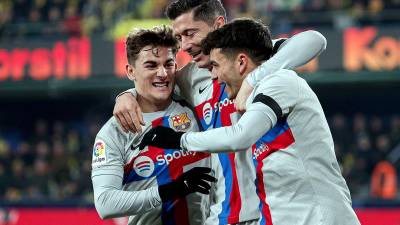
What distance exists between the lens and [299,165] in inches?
171

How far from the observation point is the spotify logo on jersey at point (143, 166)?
16.8 feet

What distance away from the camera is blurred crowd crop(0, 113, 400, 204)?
651 inches

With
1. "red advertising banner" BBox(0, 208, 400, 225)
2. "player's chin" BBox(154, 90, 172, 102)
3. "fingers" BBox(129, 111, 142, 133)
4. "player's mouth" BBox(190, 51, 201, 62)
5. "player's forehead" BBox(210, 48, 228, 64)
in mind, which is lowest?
"red advertising banner" BBox(0, 208, 400, 225)

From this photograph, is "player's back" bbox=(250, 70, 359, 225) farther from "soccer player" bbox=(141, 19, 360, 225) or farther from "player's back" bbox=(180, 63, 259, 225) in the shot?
"player's back" bbox=(180, 63, 259, 225)

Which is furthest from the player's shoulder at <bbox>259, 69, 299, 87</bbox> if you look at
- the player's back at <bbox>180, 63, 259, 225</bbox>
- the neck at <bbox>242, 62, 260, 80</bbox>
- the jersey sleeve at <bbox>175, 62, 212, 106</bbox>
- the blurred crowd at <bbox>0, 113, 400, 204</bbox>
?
the blurred crowd at <bbox>0, 113, 400, 204</bbox>

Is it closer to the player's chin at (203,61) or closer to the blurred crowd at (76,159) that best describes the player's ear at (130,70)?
the player's chin at (203,61)

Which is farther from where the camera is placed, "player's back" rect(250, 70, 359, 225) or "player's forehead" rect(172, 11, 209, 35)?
"player's forehead" rect(172, 11, 209, 35)

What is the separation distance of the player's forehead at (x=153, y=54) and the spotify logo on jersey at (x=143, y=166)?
547 mm

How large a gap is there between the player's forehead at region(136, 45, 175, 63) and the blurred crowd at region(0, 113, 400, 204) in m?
9.44

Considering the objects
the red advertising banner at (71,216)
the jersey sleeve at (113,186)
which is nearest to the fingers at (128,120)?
the jersey sleeve at (113,186)

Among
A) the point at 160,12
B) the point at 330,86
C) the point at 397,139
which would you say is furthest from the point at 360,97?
the point at 160,12

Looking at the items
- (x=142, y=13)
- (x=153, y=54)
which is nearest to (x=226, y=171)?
(x=153, y=54)

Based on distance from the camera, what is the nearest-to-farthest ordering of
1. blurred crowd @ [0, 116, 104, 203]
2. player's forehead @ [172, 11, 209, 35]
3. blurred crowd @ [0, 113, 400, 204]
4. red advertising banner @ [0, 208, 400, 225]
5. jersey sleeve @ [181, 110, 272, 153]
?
1. jersey sleeve @ [181, 110, 272, 153]
2. player's forehead @ [172, 11, 209, 35]
3. red advertising banner @ [0, 208, 400, 225]
4. blurred crowd @ [0, 113, 400, 204]
5. blurred crowd @ [0, 116, 104, 203]

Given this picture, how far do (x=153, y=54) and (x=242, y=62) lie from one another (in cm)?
78
